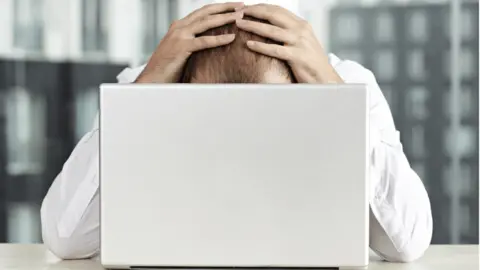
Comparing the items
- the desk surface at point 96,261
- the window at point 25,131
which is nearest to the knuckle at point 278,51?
the desk surface at point 96,261

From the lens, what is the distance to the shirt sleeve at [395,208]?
0.78 m

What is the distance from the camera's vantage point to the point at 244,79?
2.21 ft

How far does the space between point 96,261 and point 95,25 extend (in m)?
1.90

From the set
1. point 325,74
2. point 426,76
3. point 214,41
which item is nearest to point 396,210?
point 325,74

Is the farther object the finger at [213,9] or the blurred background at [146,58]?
the blurred background at [146,58]

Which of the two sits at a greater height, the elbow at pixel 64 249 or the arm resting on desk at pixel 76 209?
the arm resting on desk at pixel 76 209

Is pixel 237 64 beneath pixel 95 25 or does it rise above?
beneath

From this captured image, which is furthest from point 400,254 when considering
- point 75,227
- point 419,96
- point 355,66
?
point 419,96

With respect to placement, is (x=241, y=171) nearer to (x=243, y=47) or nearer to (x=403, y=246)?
(x=243, y=47)

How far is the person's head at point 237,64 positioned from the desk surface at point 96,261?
0.23 m

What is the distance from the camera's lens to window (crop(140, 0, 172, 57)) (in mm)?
2506

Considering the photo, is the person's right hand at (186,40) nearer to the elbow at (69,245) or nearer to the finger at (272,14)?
the finger at (272,14)

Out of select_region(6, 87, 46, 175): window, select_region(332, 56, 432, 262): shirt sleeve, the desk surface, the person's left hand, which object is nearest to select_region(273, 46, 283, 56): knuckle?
the person's left hand

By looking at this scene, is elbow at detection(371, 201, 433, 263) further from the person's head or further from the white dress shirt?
the person's head
